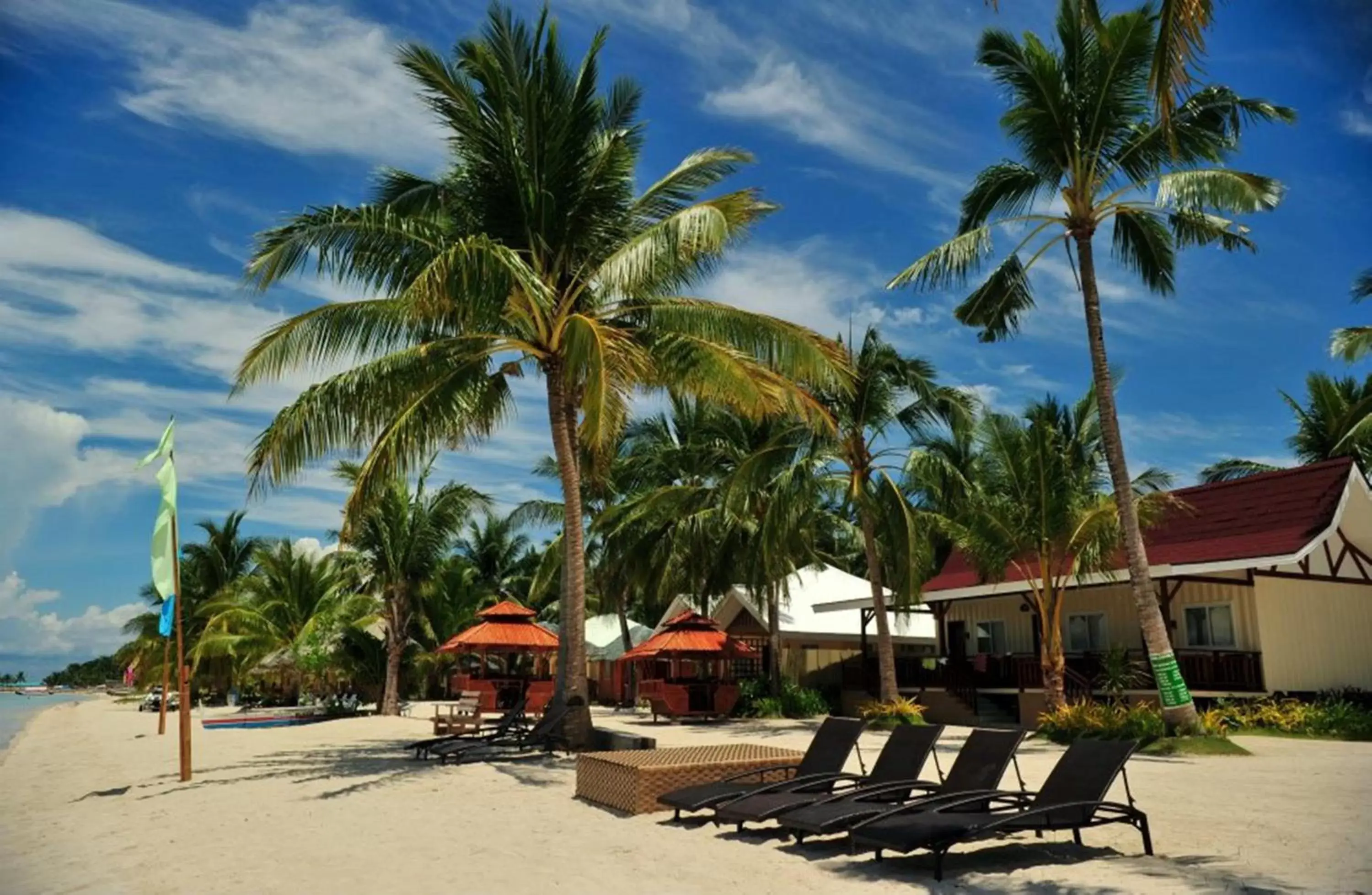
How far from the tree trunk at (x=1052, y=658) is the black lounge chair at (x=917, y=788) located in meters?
10.2

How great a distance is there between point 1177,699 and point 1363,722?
4.46 meters

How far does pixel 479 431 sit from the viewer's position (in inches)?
626

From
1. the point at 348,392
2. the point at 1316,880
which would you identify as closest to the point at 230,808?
the point at 348,392

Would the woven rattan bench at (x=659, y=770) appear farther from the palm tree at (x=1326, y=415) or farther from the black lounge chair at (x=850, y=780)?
the palm tree at (x=1326, y=415)

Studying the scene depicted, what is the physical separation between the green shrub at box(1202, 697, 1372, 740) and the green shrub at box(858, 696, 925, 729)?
4.99 meters

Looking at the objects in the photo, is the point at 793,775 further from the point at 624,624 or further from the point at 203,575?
the point at 203,575

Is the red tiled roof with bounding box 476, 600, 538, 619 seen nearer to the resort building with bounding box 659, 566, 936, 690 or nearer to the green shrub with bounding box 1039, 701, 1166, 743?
the resort building with bounding box 659, 566, 936, 690

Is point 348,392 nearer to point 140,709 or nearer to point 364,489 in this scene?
point 364,489

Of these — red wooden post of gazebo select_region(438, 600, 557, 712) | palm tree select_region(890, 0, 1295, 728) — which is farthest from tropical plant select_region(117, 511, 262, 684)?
palm tree select_region(890, 0, 1295, 728)

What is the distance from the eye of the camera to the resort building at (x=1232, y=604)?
18.8m

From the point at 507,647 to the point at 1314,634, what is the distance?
1693 centimetres

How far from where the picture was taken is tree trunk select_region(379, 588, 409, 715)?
1004 inches

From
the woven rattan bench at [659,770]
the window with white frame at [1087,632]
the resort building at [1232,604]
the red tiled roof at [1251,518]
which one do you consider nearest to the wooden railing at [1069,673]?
the resort building at [1232,604]

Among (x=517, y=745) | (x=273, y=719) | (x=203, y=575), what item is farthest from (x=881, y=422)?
(x=203, y=575)
